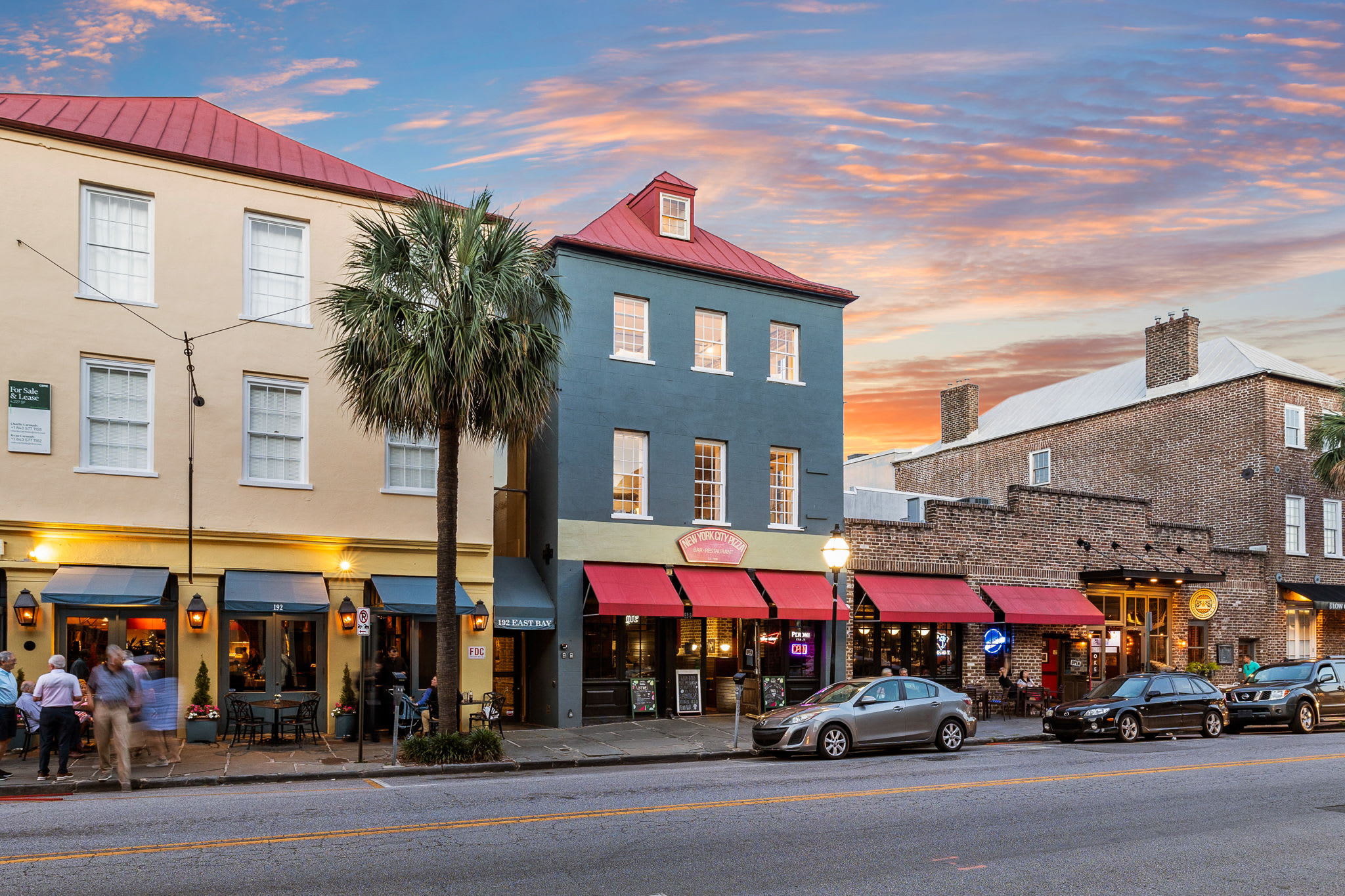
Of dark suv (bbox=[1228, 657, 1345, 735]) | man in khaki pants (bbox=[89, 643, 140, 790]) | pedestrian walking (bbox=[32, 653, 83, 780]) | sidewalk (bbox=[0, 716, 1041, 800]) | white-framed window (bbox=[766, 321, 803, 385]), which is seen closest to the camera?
man in khaki pants (bbox=[89, 643, 140, 790])

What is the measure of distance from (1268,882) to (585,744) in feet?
42.2

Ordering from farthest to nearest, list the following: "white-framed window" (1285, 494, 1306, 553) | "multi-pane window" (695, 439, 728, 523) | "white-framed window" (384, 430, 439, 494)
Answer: "white-framed window" (1285, 494, 1306, 553), "multi-pane window" (695, 439, 728, 523), "white-framed window" (384, 430, 439, 494)

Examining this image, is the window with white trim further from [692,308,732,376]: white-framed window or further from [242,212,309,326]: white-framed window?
[242,212,309,326]: white-framed window

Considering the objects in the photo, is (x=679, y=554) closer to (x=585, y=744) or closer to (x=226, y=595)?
(x=585, y=744)

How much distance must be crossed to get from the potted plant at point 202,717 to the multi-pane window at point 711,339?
1247 cm

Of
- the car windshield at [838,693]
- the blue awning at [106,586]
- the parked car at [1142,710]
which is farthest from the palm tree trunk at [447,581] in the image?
the parked car at [1142,710]

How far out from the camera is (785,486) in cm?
2650

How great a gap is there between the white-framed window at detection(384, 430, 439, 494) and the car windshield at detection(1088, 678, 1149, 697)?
46.2ft

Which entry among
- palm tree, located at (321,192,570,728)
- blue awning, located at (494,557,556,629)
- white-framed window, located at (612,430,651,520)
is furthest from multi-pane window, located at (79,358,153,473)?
white-framed window, located at (612,430,651,520)

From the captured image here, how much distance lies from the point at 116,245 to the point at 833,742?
50.1ft

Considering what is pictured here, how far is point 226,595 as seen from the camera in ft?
63.2

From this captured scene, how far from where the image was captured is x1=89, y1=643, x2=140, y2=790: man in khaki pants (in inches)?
582

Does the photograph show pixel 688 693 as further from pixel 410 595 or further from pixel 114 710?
pixel 114 710

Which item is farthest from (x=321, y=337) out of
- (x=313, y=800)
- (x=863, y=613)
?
(x=863, y=613)
